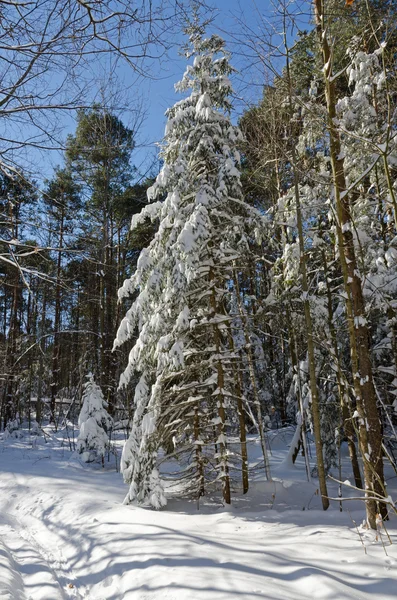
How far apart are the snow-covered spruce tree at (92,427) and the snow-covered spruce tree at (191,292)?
11.8 feet

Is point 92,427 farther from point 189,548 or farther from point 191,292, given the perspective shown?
point 189,548

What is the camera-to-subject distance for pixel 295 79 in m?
8.24

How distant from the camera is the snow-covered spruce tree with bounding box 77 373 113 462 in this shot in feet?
36.2

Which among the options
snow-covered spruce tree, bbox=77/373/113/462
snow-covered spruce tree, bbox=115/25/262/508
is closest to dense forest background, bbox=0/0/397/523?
snow-covered spruce tree, bbox=115/25/262/508

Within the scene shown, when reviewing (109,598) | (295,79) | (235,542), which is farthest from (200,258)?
(109,598)

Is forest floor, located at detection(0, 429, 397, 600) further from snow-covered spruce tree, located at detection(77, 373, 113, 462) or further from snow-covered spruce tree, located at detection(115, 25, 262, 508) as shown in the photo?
snow-covered spruce tree, located at detection(77, 373, 113, 462)

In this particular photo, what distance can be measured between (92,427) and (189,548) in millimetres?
6878

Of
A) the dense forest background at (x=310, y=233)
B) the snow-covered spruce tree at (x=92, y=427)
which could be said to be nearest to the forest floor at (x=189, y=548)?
the dense forest background at (x=310, y=233)

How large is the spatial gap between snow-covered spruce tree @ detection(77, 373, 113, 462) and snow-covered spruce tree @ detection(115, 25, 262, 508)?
360 centimetres

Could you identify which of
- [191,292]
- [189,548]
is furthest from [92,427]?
[189,548]

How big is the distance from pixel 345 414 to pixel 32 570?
255 inches

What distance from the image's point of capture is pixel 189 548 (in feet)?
15.8

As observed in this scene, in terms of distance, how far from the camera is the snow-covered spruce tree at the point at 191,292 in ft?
23.8

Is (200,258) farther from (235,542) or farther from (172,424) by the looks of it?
(235,542)
